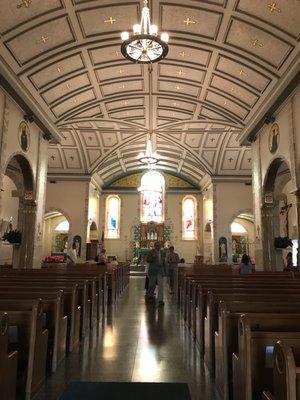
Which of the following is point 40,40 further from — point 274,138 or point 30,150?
point 274,138

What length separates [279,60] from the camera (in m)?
9.36

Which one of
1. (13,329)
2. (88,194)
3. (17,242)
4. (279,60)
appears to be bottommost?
(13,329)

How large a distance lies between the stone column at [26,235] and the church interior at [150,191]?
0.05 meters

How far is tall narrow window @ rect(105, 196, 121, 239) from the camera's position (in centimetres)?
2547

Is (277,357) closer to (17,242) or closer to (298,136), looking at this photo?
(298,136)

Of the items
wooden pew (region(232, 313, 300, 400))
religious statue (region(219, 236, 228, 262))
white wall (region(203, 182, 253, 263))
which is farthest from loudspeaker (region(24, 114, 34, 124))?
religious statue (region(219, 236, 228, 262))

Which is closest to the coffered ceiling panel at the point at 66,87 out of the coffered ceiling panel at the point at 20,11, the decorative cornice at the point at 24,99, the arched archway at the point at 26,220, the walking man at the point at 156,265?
the decorative cornice at the point at 24,99

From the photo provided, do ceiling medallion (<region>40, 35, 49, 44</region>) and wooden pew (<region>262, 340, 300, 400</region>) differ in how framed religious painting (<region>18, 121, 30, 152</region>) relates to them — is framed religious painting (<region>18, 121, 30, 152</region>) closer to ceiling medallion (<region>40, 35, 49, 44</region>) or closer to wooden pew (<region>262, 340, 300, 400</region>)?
ceiling medallion (<region>40, 35, 49, 44</region>)

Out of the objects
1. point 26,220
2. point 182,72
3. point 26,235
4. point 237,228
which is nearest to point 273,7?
point 182,72

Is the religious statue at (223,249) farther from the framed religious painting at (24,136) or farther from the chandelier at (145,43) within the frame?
the chandelier at (145,43)

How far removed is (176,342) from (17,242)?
827cm

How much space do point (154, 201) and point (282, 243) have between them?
1500cm

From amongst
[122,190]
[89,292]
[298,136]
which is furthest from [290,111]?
[122,190]

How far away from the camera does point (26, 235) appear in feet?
39.1
